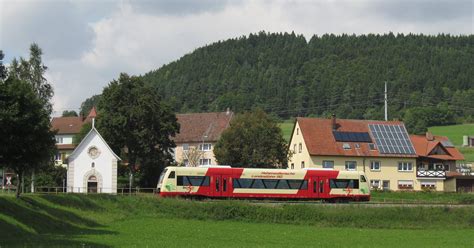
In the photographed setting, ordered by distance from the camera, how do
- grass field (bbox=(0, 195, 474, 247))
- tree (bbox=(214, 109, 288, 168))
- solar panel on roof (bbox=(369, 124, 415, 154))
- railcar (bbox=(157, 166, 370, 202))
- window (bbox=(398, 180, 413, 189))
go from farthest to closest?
solar panel on roof (bbox=(369, 124, 415, 154)), window (bbox=(398, 180, 413, 189)), tree (bbox=(214, 109, 288, 168)), railcar (bbox=(157, 166, 370, 202)), grass field (bbox=(0, 195, 474, 247))

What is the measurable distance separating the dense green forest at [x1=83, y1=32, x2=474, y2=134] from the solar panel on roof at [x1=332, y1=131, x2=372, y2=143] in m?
59.8

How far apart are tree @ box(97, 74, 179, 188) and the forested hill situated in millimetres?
81278

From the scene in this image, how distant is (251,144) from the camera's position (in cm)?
7538

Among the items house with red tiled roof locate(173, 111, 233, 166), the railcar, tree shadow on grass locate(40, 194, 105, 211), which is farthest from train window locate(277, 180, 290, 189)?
house with red tiled roof locate(173, 111, 233, 166)

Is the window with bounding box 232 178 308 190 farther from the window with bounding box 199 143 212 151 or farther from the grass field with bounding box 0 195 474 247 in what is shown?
the window with bounding box 199 143 212 151

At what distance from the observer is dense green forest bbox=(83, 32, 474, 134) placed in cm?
16250

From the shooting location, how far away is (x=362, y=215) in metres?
53.5

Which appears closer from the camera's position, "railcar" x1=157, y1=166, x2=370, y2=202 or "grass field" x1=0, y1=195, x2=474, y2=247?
"grass field" x1=0, y1=195, x2=474, y2=247

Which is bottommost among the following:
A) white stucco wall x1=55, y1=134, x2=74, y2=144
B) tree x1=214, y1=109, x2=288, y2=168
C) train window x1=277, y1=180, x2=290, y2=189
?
train window x1=277, y1=180, x2=290, y2=189

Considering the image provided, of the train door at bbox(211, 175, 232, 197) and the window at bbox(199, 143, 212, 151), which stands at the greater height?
the window at bbox(199, 143, 212, 151)

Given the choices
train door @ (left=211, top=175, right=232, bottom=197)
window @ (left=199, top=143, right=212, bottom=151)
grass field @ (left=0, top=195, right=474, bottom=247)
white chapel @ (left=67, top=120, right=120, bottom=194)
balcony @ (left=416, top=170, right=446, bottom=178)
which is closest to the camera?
grass field @ (left=0, top=195, right=474, bottom=247)

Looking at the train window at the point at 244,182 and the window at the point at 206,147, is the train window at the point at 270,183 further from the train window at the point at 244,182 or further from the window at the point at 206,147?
the window at the point at 206,147

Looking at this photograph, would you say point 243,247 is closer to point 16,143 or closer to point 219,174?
point 16,143

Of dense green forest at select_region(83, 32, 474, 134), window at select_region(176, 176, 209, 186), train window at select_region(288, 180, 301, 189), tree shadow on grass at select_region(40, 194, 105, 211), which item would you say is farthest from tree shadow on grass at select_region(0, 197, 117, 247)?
dense green forest at select_region(83, 32, 474, 134)
